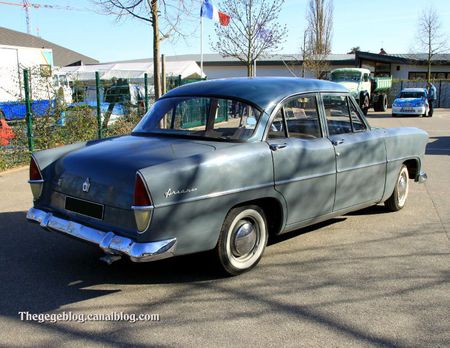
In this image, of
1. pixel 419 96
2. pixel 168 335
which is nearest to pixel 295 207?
pixel 168 335

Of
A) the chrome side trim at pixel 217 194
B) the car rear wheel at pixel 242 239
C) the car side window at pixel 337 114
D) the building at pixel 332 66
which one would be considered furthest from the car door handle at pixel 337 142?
the building at pixel 332 66

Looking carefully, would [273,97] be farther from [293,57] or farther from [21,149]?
[293,57]

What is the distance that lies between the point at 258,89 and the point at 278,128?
46 cm

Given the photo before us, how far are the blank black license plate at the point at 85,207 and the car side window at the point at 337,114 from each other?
8.27ft

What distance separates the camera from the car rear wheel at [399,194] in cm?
619

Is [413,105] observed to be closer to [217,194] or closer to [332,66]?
[332,66]

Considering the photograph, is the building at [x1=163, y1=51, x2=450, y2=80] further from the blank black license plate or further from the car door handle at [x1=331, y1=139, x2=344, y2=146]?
the blank black license plate

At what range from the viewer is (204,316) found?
138 inches

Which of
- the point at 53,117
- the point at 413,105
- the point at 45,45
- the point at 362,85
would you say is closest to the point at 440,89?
the point at 362,85

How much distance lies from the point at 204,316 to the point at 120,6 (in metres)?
9.85

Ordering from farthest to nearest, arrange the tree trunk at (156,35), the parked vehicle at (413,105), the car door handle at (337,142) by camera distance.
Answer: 1. the parked vehicle at (413,105)
2. the tree trunk at (156,35)
3. the car door handle at (337,142)

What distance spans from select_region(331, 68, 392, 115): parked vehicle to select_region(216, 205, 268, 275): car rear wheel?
73.0 ft

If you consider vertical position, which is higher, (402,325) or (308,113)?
(308,113)

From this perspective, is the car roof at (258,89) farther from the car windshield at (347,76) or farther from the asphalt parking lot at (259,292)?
the car windshield at (347,76)
